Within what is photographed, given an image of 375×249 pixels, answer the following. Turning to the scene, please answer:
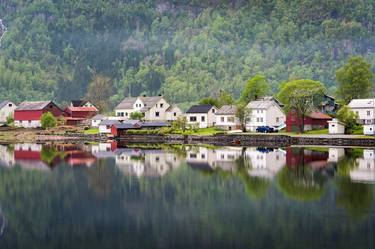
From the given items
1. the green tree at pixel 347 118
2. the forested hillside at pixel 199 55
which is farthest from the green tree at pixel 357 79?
the forested hillside at pixel 199 55

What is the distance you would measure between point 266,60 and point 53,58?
57.7 metres

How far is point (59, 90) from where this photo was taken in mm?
165875

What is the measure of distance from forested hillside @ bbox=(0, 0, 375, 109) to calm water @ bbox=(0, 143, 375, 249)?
96.1 m

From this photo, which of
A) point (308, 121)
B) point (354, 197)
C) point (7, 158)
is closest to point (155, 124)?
point (308, 121)

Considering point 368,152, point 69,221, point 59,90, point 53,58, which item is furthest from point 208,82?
point 69,221

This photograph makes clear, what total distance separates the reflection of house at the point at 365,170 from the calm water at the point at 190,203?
0.06 metres

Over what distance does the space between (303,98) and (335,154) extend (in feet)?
73.6

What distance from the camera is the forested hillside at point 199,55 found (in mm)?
157250

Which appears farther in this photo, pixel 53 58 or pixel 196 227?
pixel 53 58

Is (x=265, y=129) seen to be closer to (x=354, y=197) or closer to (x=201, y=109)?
(x=201, y=109)

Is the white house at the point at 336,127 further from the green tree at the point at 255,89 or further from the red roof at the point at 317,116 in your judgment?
the green tree at the point at 255,89

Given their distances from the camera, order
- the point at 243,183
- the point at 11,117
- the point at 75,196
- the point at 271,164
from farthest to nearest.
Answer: the point at 11,117 < the point at 271,164 < the point at 243,183 < the point at 75,196

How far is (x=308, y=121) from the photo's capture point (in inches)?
2931

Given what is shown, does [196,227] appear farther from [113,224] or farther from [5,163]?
[5,163]
